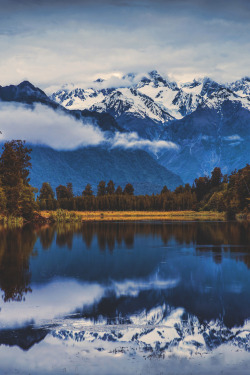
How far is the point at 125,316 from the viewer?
22109 mm

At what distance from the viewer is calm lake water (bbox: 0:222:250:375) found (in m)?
16.5

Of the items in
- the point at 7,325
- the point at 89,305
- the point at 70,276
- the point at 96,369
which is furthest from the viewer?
the point at 70,276

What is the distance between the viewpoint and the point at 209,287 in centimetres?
2931

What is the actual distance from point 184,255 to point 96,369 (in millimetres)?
30629

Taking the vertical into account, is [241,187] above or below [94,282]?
above

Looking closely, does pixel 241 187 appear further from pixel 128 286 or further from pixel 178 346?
pixel 178 346

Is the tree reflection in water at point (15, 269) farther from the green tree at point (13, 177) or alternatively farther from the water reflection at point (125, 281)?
the green tree at point (13, 177)

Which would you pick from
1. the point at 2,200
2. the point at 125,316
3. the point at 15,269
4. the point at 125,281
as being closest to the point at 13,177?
the point at 2,200

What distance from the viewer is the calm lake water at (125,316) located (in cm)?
1653

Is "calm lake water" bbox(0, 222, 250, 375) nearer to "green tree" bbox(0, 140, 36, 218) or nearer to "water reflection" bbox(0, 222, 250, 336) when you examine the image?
"water reflection" bbox(0, 222, 250, 336)

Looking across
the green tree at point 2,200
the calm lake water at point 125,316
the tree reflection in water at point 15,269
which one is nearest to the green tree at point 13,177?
the green tree at point 2,200

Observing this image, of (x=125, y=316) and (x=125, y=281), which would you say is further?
(x=125, y=281)

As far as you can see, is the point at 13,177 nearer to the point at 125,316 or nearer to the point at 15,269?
the point at 15,269

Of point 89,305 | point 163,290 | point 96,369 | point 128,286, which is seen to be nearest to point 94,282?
point 128,286
